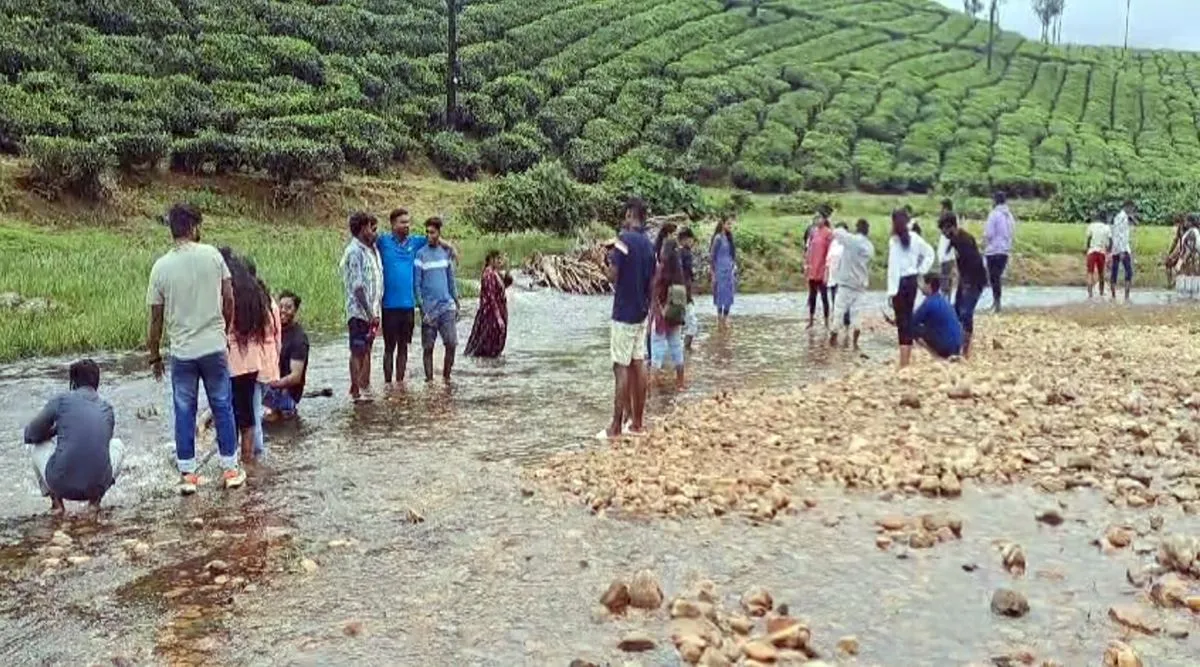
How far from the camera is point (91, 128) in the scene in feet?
104

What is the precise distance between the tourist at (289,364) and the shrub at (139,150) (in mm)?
21678

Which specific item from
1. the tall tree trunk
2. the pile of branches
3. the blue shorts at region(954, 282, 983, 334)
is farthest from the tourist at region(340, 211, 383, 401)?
the tall tree trunk

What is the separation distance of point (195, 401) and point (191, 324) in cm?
55

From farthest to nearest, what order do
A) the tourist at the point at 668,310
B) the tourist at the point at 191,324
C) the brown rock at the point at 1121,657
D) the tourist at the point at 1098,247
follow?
the tourist at the point at 1098,247 → the tourist at the point at 668,310 → the tourist at the point at 191,324 → the brown rock at the point at 1121,657

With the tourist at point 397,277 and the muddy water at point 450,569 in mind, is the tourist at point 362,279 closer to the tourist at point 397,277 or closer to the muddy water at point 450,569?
the tourist at point 397,277

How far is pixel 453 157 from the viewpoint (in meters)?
39.5

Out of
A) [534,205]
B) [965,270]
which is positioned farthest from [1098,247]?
[534,205]

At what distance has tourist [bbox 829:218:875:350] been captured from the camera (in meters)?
14.7

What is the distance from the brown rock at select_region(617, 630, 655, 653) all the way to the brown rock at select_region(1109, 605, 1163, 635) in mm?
2128

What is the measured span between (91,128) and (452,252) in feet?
76.2

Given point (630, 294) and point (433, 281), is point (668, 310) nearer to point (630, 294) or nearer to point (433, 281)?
point (630, 294)

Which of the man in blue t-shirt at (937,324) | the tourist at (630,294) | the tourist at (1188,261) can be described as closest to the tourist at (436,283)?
the tourist at (630,294)

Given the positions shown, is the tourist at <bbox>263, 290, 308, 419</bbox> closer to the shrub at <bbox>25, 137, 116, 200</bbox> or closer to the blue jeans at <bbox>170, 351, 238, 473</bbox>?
the blue jeans at <bbox>170, 351, 238, 473</bbox>

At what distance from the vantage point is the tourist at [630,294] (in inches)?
353
